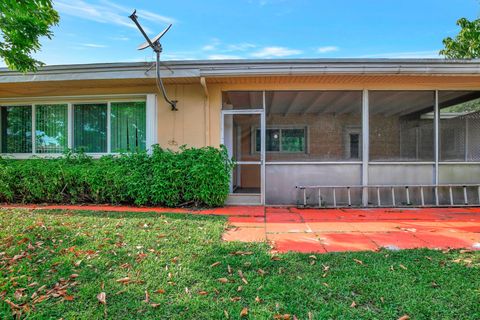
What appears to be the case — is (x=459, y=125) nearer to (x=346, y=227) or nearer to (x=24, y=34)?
(x=346, y=227)

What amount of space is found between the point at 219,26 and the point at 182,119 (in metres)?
5.91

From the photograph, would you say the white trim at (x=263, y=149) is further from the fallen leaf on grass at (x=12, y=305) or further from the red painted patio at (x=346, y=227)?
the fallen leaf on grass at (x=12, y=305)

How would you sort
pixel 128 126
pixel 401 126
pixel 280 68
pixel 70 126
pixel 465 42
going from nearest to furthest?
1. pixel 280 68
2. pixel 401 126
3. pixel 128 126
4. pixel 70 126
5. pixel 465 42

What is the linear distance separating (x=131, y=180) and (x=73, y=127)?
2.46 m

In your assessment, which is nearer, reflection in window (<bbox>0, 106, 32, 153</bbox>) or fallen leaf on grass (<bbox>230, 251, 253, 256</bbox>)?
fallen leaf on grass (<bbox>230, 251, 253, 256</bbox>)

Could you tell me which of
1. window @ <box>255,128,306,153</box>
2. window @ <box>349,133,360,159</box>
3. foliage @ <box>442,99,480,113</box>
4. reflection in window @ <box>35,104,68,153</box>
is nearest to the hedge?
reflection in window @ <box>35,104,68,153</box>

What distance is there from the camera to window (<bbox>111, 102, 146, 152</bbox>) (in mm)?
6426

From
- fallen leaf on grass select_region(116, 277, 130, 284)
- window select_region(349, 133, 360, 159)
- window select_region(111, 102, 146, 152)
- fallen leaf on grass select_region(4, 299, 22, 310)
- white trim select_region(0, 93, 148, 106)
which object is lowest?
fallen leaf on grass select_region(4, 299, 22, 310)

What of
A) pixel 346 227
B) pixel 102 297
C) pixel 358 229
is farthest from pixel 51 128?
pixel 358 229

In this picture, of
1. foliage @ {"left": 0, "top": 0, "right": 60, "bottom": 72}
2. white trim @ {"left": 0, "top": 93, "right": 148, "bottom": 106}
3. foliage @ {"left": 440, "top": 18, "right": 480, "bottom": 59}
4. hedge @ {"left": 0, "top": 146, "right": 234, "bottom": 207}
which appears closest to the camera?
foliage @ {"left": 0, "top": 0, "right": 60, "bottom": 72}

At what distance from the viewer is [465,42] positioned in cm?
1077

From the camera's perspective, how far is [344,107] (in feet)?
19.9

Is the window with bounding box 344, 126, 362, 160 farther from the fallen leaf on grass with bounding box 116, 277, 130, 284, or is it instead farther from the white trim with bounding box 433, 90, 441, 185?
the fallen leaf on grass with bounding box 116, 277, 130, 284

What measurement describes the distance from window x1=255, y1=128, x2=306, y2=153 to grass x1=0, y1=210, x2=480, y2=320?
9.88 ft
